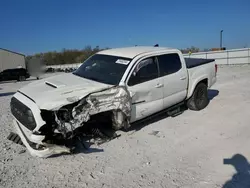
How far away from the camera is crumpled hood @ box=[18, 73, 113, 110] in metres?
3.47

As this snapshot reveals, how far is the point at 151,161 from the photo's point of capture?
3.63 meters

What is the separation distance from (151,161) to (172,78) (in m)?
2.43

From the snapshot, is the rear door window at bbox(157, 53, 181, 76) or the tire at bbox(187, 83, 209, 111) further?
the tire at bbox(187, 83, 209, 111)

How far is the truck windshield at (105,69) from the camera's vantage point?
453cm

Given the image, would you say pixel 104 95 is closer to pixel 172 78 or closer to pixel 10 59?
pixel 172 78

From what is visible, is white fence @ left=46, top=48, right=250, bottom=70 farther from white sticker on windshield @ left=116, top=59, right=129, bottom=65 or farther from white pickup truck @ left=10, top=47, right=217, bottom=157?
white sticker on windshield @ left=116, top=59, right=129, bottom=65

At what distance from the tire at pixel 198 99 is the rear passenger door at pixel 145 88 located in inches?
61.9

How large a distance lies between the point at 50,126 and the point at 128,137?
1785mm

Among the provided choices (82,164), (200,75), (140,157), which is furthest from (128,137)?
(200,75)

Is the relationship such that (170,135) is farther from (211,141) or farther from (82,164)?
(82,164)

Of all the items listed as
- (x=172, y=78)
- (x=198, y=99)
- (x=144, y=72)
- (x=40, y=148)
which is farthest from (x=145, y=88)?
(x=198, y=99)

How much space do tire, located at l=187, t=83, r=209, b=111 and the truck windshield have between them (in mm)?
2634

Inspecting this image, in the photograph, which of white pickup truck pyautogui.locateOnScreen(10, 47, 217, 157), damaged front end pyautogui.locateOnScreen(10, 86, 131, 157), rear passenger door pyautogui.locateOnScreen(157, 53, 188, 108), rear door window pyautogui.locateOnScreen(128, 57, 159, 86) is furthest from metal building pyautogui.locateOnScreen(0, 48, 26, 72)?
damaged front end pyautogui.locateOnScreen(10, 86, 131, 157)

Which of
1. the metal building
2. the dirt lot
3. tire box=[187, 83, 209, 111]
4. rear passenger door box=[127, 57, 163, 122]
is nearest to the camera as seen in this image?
the dirt lot
